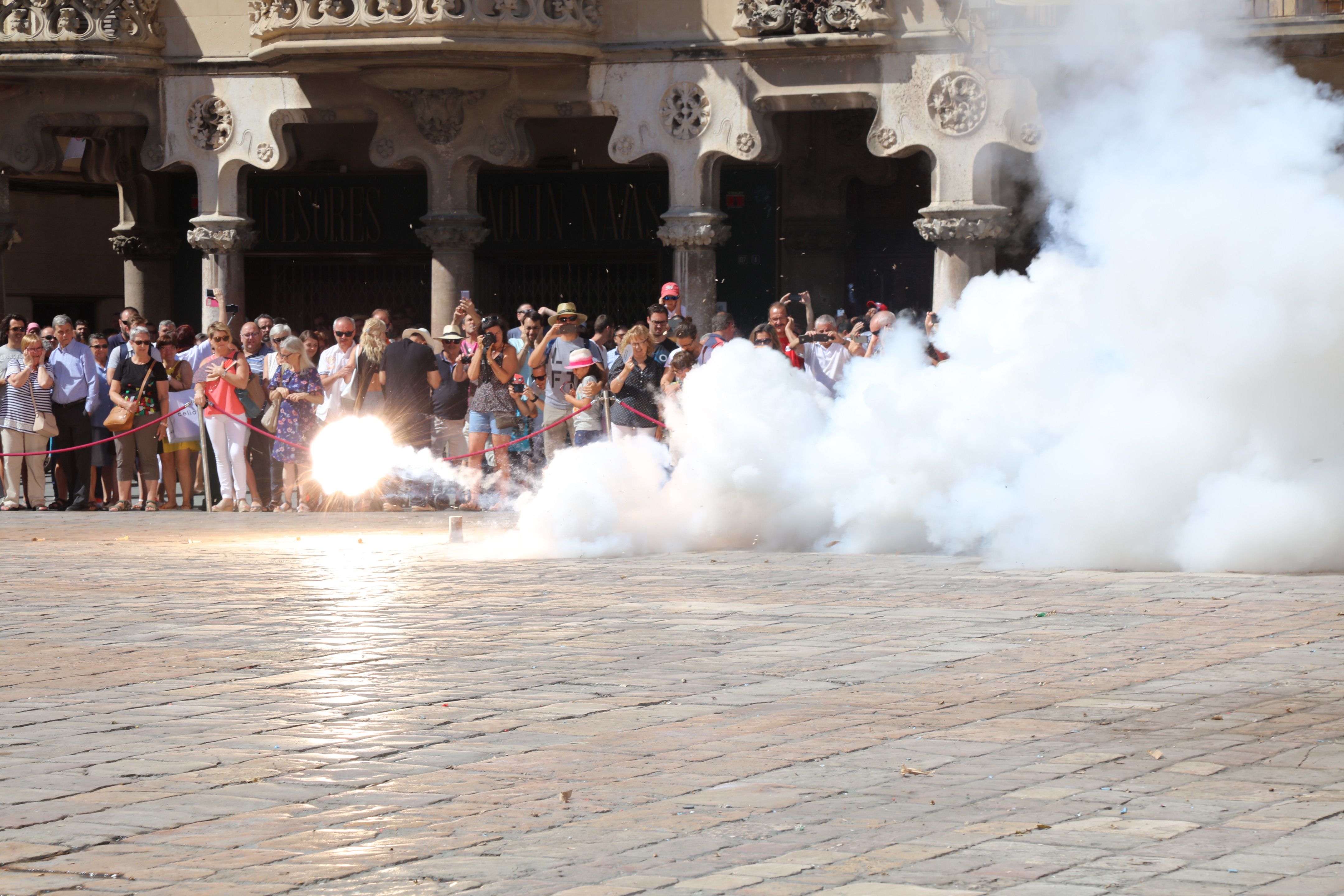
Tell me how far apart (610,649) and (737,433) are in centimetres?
548

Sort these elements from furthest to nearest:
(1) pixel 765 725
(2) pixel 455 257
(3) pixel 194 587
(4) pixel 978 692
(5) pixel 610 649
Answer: (2) pixel 455 257 → (3) pixel 194 587 → (5) pixel 610 649 → (4) pixel 978 692 → (1) pixel 765 725

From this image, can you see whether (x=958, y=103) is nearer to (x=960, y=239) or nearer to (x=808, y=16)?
(x=960, y=239)

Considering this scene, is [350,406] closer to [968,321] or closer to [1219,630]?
[968,321]

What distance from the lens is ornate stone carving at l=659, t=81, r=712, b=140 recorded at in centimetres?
2438

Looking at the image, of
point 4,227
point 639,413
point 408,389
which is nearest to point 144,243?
point 4,227

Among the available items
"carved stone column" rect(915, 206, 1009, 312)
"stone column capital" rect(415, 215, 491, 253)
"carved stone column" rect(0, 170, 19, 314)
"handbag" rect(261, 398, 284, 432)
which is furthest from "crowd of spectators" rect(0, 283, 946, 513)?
"carved stone column" rect(0, 170, 19, 314)

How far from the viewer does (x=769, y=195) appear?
2862cm

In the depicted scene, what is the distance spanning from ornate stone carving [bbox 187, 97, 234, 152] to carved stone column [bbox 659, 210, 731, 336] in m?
5.96

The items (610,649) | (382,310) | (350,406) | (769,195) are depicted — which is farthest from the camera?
(769,195)

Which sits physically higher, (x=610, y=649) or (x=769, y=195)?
(x=769, y=195)

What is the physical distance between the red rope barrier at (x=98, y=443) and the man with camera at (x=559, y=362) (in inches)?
157

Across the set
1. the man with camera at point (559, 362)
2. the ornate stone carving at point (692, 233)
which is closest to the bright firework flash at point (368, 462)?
the man with camera at point (559, 362)

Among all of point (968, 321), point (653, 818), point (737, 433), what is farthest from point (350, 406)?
point (653, 818)

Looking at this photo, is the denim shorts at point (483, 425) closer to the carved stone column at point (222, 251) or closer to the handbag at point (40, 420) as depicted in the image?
the handbag at point (40, 420)
